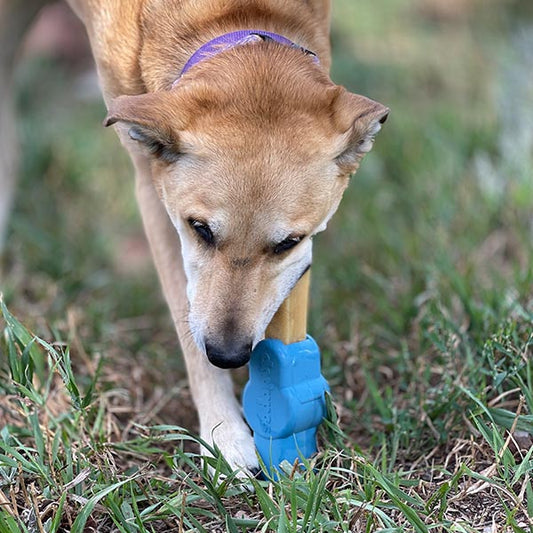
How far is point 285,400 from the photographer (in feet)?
9.03

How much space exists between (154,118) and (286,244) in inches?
23.3

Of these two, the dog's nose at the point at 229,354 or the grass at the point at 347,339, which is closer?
the grass at the point at 347,339

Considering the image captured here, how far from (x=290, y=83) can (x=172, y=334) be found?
1.59 metres

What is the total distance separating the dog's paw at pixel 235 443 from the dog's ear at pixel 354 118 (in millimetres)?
990

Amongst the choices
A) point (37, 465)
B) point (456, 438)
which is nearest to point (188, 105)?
point (37, 465)

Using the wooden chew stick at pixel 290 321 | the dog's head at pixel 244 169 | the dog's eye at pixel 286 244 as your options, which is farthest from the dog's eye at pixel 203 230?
the wooden chew stick at pixel 290 321

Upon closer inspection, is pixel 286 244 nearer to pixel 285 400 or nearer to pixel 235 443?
pixel 285 400

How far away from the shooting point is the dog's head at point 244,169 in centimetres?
272

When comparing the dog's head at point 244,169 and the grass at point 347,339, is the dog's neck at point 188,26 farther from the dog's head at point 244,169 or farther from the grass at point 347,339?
the grass at point 347,339

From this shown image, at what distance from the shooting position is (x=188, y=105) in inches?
112

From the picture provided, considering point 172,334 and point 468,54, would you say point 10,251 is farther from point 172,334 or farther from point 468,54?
point 468,54

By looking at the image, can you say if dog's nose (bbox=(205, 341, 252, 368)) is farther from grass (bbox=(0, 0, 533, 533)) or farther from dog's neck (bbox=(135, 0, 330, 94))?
dog's neck (bbox=(135, 0, 330, 94))

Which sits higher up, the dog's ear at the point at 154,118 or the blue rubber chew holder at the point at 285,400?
the dog's ear at the point at 154,118

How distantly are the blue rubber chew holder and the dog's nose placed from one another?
0.51 feet
